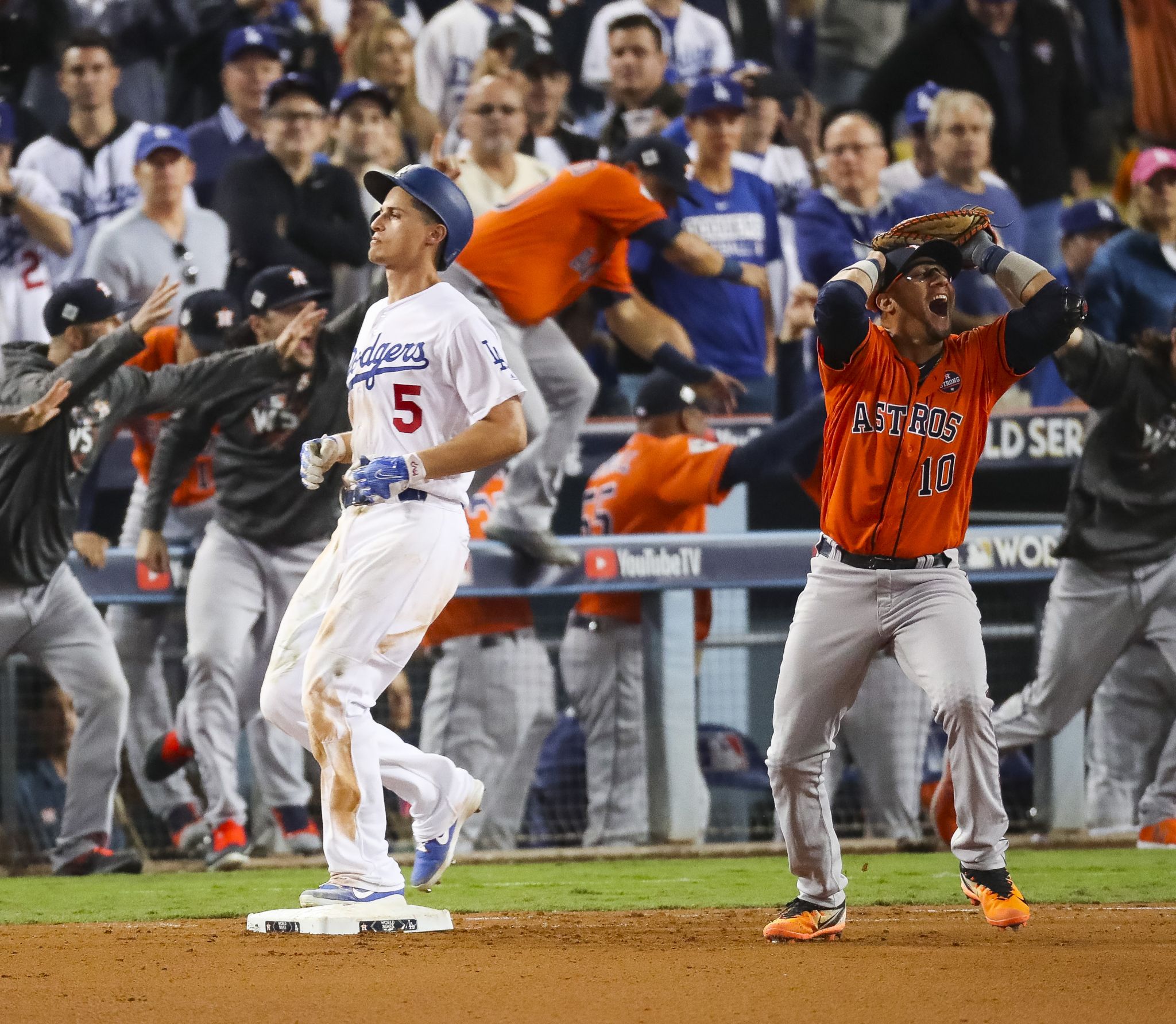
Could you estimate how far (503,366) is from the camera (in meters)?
5.00

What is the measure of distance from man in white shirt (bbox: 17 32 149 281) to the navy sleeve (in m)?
5.63

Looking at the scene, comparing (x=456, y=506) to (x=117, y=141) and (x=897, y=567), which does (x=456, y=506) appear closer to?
(x=897, y=567)

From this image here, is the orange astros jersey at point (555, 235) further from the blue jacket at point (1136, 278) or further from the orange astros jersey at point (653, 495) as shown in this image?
the blue jacket at point (1136, 278)

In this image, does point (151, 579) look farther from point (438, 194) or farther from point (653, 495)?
point (438, 194)

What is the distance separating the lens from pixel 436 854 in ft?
17.2

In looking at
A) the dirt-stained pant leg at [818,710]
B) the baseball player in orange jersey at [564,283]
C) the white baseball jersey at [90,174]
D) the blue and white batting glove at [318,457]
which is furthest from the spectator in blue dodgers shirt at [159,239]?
the dirt-stained pant leg at [818,710]

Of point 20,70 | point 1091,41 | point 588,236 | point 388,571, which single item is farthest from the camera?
point 1091,41

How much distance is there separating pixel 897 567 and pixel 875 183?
477cm

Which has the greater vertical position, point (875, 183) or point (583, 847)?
point (875, 183)

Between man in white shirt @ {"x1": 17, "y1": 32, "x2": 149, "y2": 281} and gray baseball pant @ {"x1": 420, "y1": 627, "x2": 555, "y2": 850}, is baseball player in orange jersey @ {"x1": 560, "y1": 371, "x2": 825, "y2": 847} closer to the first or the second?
gray baseball pant @ {"x1": 420, "y1": 627, "x2": 555, "y2": 850}

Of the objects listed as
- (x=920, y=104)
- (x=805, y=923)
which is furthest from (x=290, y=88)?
(x=805, y=923)

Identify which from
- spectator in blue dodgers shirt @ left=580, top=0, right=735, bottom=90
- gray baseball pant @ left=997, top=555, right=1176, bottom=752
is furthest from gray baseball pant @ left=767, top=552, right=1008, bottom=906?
spectator in blue dodgers shirt @ left=580, top=0, right=735, bottom=90

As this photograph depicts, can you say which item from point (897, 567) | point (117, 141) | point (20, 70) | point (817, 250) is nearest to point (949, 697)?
point (897, 567)

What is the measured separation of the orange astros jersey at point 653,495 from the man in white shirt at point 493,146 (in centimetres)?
144
